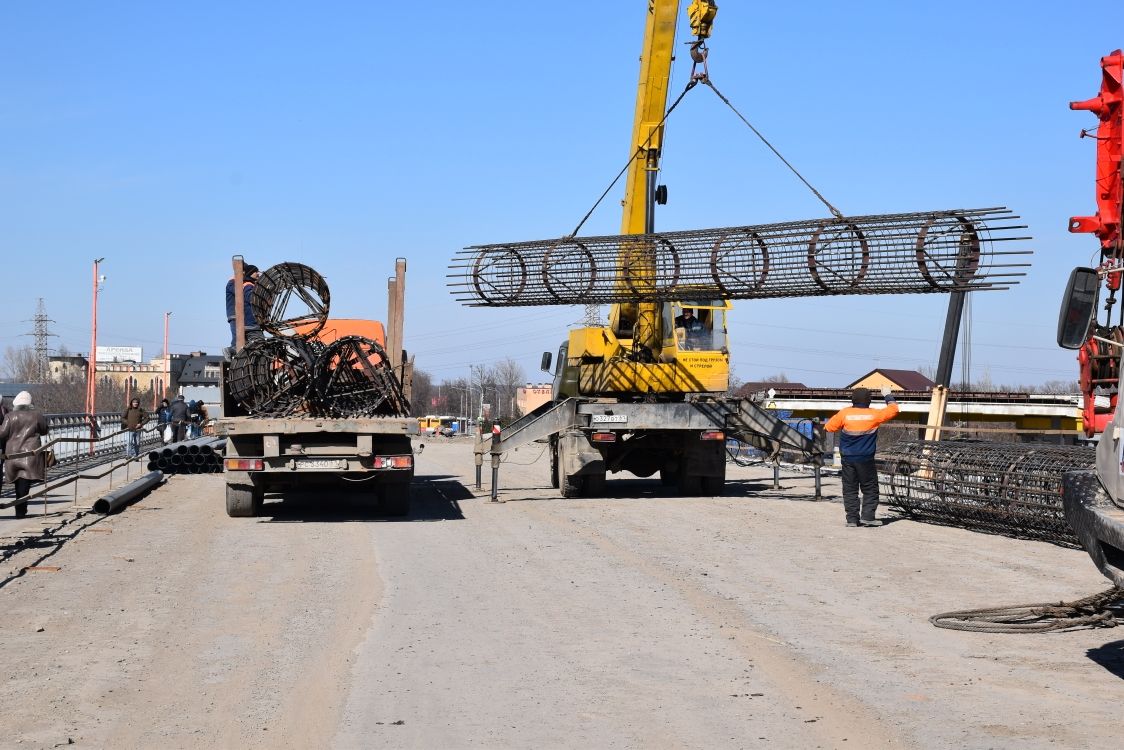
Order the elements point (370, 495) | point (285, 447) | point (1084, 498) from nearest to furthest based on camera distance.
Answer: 1. point (1084, 498)
2. point (285, 447)
3. point (370, 495)

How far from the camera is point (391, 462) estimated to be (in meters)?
14.5

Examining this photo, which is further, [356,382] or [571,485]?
[571,485]

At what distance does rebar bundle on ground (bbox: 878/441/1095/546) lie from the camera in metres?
12.4

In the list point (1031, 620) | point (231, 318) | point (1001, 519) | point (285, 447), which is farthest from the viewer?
point (231, 318)

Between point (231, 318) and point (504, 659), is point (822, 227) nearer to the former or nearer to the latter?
point (231, 318)

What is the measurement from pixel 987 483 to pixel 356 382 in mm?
7671

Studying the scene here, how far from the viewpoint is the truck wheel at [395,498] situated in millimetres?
15156

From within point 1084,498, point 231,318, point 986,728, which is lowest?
point 986,728

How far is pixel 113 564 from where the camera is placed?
1105 centimetres

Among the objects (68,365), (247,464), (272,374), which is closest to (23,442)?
(272,374)

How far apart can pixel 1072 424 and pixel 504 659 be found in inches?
1822

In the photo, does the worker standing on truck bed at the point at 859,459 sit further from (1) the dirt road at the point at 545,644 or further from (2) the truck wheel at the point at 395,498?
(2) the truck wheel at the point at 395,498

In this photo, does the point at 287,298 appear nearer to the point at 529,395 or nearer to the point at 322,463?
the point at 322,463

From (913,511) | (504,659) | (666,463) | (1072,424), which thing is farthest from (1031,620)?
(1072,424)
